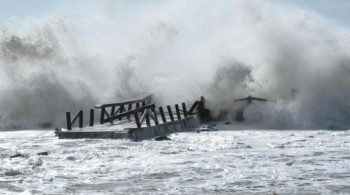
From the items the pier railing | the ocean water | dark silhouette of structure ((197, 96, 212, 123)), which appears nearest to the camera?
the ocean water

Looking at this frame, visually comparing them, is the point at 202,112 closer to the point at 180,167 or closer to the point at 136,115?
the point at 136,115

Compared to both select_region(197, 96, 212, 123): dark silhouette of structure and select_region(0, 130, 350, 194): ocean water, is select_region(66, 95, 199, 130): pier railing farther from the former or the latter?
select_region(0, 130, 350, 194): ocean water

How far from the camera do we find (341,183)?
9531mm

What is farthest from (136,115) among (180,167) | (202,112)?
(202,112)

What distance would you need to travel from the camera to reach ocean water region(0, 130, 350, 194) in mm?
9352

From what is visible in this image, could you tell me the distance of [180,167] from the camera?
11531mm

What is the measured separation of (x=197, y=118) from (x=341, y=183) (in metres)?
15.7

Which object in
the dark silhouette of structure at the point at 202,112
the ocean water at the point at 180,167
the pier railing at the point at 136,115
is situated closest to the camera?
the ocean water at the point at 180,167

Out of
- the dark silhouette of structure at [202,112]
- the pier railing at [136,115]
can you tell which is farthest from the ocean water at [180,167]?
the dark silhouette of structure at [202,112]

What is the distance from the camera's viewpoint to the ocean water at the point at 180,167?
9.35m

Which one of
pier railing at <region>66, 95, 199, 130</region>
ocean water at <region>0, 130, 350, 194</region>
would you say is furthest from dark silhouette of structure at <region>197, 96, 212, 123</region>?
ocean water at <region>0, 130, 350, 194</region>

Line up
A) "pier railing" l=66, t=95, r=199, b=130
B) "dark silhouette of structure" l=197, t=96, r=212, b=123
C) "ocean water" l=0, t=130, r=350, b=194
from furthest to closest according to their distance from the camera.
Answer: "dark silhouette of structure" l=197, t=96, r=212, b=123 < "pier railing" l=66, t=95, r=199, b=130 < "ocean water" l=0, t=130, r=350, b=194

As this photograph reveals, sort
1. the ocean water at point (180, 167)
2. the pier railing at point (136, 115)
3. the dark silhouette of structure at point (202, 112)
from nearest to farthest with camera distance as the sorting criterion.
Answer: the ocean water at point (180, 167)
the pier railing at point (136, 115)
the dark silhouette of structure at point (202, 112)

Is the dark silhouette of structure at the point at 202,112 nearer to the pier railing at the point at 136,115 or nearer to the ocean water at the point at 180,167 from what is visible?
the pier railing at the point at 136,115
